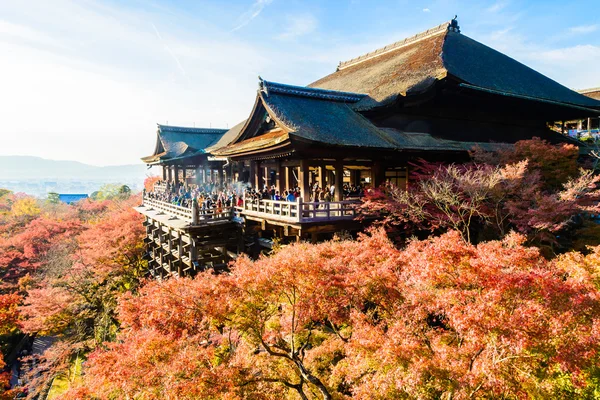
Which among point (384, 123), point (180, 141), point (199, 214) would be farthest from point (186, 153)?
point (384, 123)

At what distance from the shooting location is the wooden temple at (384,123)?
12.2m

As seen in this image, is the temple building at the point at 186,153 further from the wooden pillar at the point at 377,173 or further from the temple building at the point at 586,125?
the temple building at the point at 586,125

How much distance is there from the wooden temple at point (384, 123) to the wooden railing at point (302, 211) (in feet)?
0.12

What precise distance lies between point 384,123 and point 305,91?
3.96 metres

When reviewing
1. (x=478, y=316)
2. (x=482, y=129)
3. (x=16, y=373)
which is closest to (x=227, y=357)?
(x=478, y=316)

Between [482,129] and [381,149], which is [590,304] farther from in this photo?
[482,129]

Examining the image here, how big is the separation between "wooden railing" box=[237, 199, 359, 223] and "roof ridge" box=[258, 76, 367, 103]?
15.5ft

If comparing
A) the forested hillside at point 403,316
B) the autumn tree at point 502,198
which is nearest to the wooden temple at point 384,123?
the autumn tree at point 502,198

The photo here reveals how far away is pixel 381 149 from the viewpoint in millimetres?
12688

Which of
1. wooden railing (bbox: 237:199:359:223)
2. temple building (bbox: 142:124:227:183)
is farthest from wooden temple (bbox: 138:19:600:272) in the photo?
temple building (bbox: 142:124:227:183)

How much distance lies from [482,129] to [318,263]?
14.4m

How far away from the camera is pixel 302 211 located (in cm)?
1127

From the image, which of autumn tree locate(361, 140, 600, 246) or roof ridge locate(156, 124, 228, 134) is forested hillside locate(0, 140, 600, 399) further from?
roof ridge locate(156, 124, 228, 134)

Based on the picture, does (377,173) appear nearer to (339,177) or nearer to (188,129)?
(339,177)
